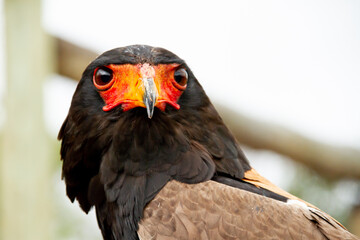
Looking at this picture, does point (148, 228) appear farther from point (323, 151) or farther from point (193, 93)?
point (323, 151)

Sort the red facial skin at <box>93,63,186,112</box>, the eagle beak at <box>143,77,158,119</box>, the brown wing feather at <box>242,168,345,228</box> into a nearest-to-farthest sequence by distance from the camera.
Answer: the eagle beak at <box>143,77,158,119</box>
the red facial skin at <box>93,63,186,112</box>
the brown wing feather at <box>242,168,345,228</box>

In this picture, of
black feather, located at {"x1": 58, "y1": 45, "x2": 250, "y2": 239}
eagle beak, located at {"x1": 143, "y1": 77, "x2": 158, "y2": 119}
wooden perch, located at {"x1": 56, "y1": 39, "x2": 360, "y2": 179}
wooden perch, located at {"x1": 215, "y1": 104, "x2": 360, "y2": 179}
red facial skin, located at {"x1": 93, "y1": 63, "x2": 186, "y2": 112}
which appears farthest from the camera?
wooden perch, located at {"x1": 215, "y1": 104, "x2": 360, "y2": 179}

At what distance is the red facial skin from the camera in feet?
10.8

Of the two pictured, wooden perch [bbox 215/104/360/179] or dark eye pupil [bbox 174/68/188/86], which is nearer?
dark eye pupil [bbox 174/68/188/86]

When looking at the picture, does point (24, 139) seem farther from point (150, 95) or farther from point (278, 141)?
point (278, 141)

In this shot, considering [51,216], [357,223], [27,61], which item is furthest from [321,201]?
[27,61]

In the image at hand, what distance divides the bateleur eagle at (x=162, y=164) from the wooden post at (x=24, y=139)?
5.81 ft

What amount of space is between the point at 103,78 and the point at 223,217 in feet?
3.63

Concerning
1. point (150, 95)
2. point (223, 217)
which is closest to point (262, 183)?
point (223, 217)

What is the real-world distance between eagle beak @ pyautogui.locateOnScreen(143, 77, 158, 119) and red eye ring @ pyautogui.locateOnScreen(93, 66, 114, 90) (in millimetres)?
283

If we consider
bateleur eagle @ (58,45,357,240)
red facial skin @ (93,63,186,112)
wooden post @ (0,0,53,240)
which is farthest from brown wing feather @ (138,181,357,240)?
wooden post @ (0,0,53,240)

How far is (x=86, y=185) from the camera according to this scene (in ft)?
12.3

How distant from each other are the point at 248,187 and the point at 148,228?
2.35 ft

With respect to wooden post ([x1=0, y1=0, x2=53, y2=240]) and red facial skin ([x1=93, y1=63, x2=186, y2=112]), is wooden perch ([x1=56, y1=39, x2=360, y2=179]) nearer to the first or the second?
wooden post ([x1=0, y1=0, x2=53, y2=240])
